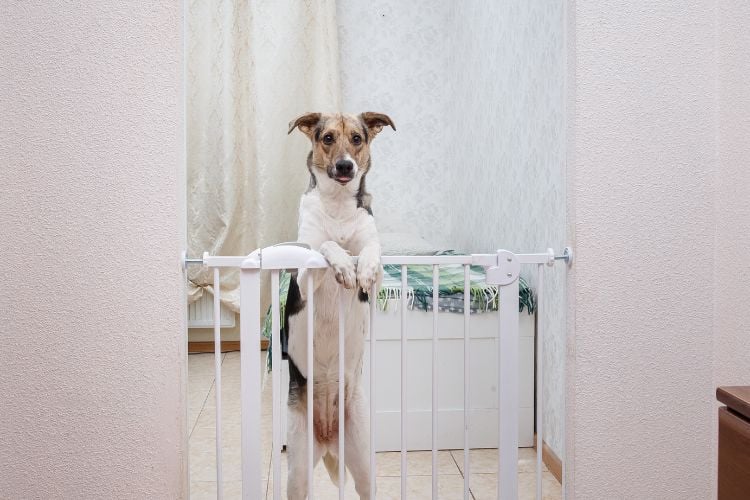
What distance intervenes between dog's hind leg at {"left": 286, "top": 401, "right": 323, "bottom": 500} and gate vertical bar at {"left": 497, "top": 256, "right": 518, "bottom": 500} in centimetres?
50

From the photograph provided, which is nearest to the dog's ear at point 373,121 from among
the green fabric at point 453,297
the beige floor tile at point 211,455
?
the green fabric at point 453,297

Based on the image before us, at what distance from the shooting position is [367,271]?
1.63 m

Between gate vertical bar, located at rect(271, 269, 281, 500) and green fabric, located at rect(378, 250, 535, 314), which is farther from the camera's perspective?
green fabric, located at rect(378, 250, 535, 314)

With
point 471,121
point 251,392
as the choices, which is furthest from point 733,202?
point 471,121

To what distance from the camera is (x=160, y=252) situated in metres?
1.48

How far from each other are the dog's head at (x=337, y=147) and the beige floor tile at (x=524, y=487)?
1.27m

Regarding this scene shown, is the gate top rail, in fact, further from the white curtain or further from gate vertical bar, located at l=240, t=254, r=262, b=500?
the white curtain

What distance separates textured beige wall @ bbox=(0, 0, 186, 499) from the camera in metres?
1.42

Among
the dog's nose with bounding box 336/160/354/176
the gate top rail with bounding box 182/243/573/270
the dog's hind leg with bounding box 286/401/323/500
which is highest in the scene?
the dog's nose with bounding box 336/160/354/176

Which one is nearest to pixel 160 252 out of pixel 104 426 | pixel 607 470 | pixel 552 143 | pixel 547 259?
pixel 104 426

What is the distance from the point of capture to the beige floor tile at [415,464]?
2.57m

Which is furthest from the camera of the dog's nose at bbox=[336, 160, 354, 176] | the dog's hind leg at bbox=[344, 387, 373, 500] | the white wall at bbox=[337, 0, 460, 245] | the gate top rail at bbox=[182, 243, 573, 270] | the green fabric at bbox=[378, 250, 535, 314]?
the white wall at bbox=[337, 0, 460, 245]

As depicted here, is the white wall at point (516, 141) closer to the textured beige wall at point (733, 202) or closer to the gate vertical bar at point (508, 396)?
the gate vertical bar at point (508, 396)

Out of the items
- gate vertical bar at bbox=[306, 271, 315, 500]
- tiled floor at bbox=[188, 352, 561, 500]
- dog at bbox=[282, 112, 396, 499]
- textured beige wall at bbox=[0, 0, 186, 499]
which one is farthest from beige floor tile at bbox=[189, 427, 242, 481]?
textured beige wall at bbox=[0, 0, 186, 499]
